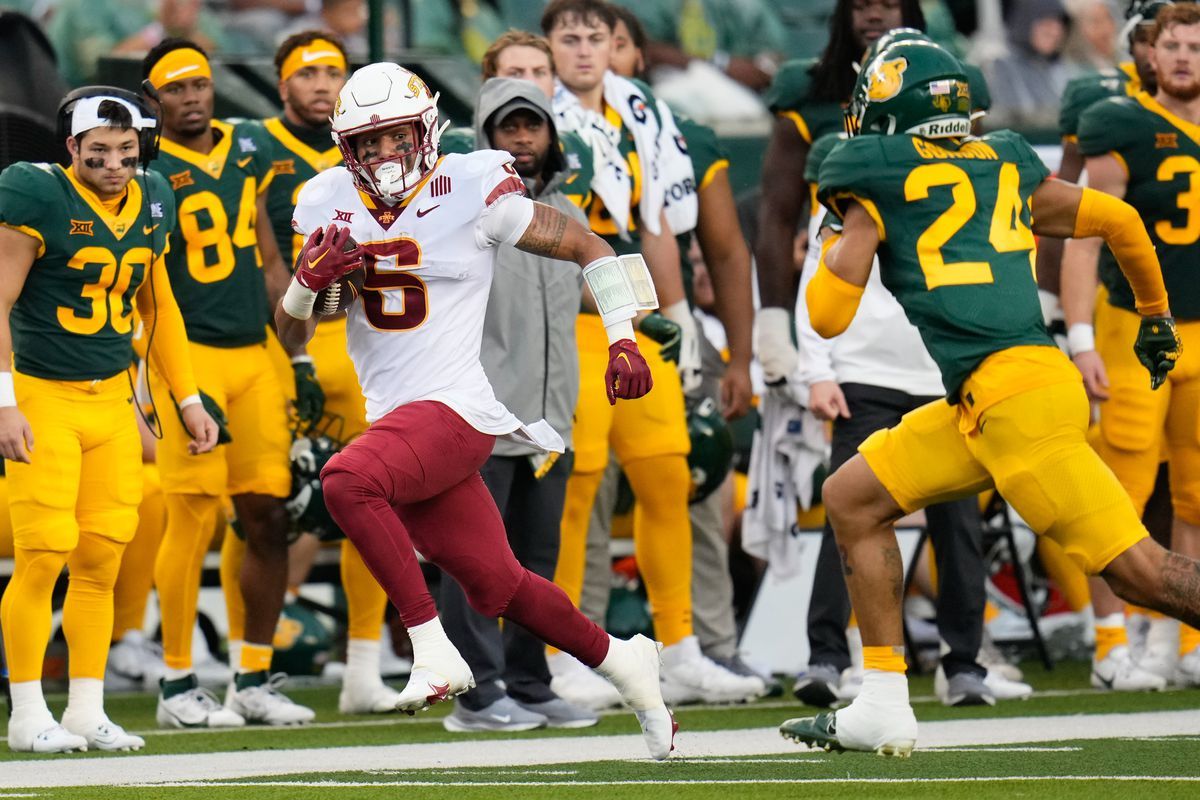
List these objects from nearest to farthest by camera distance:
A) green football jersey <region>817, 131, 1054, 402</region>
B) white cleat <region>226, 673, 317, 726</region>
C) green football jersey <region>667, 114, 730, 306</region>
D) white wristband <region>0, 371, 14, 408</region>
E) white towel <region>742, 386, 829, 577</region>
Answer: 1. green football jersey <region>817, 131, 1054, 402</region>
2. white wristband <region>0, 371, 14, 408</region>
3. white cleat <region>226, 673, 317, 726</region>
4. green football jersey <region>667, 114, 730, 306</region>
5. white towel <region>742, 386, 829, 577</region>

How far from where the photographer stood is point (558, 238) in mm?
5086

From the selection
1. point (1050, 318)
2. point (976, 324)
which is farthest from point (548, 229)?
point (1050, 318)

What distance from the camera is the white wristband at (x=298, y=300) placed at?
16.5 ft

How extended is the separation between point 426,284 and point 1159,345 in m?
1.87

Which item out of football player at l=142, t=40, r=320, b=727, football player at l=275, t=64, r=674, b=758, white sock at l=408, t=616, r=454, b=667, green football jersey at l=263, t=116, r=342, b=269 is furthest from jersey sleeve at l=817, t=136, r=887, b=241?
green football jersey at l=263, t=116, r=342, b=269

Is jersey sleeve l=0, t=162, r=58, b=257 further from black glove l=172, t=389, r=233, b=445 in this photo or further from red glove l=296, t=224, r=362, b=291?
red glove l=296, t=224, r=362, b=291

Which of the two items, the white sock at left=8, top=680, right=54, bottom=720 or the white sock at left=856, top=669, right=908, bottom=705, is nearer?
the white sock at left=856, top=669, right=908, bottom=705

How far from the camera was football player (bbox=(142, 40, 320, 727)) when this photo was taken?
22.3 feet

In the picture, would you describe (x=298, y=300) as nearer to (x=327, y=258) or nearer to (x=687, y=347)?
(x=327, y=258)

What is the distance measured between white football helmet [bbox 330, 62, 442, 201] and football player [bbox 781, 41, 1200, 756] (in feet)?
3.32

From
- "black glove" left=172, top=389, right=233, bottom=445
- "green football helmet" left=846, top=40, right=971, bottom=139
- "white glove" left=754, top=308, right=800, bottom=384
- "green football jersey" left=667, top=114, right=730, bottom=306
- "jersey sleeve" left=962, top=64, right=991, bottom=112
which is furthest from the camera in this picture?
"green football jersey" left=667, top=114, right=730, bottom=306

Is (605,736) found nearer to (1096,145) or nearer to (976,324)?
(976,324)

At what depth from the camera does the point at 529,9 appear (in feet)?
45.8

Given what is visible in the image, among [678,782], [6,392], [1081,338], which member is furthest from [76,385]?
[1081,338]
